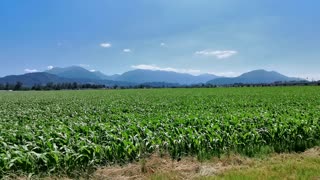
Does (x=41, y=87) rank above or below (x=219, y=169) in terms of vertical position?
above

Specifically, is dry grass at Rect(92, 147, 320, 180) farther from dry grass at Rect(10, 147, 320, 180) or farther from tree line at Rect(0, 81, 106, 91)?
tree line at Rect(0, 81, 106, 91)

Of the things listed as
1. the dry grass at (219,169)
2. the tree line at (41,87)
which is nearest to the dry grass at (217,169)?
the dry grass at (219,169)

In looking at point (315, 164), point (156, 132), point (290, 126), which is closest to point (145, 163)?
point (156, 132)

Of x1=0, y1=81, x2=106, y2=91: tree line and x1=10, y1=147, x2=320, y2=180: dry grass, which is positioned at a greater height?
x1=0, y1=81, x2=106, y2=91: tree line

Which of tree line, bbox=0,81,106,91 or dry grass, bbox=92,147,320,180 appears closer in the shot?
dry grass, bbox=92,147,320,180

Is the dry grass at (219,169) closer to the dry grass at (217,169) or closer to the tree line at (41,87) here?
the dry grass at (217,169)

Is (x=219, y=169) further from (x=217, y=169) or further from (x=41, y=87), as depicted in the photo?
(x=41, y=87)

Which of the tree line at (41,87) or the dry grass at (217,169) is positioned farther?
the tree line at (41,87)

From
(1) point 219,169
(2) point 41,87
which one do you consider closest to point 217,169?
(1) point 219,169

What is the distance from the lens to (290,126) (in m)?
10.4

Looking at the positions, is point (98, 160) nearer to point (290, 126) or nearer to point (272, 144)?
point (272, 144)

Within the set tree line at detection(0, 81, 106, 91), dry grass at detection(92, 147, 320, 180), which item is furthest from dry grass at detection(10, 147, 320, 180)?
tree line at detection(0, 81, 106, 91)

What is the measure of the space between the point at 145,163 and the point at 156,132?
6.83 feet

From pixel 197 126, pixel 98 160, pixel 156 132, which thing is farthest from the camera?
pixel 197 126
